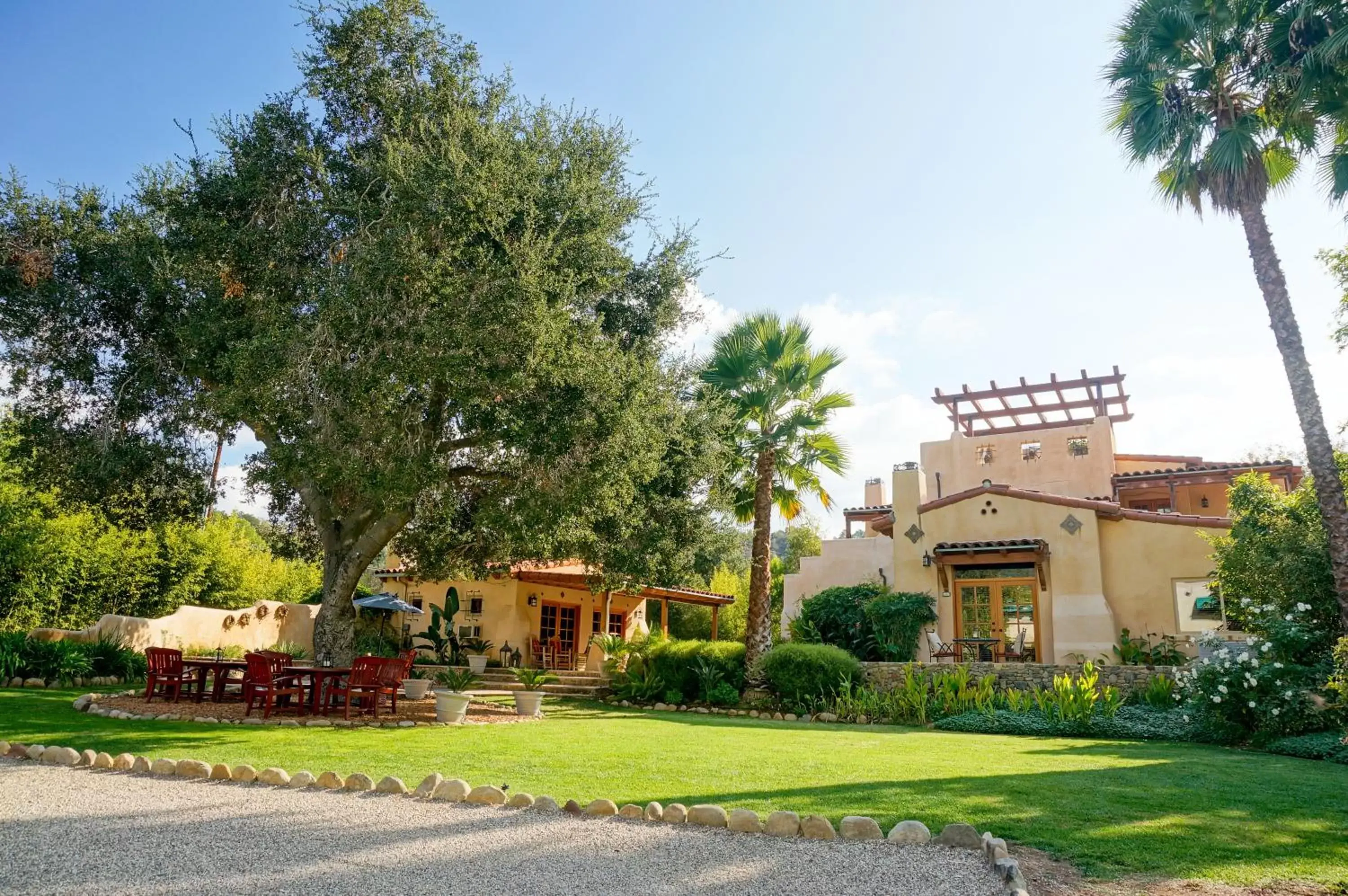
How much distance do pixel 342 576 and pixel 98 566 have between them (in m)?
12.6

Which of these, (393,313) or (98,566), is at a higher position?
(393,313)

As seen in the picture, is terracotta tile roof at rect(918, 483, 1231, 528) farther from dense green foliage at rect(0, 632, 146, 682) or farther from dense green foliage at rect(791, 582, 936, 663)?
dense green foliage at rect(0, 632, 146, 682)

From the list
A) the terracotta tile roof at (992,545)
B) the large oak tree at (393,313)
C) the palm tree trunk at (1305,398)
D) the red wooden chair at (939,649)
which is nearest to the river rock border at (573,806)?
the large oak tree at (393,313)

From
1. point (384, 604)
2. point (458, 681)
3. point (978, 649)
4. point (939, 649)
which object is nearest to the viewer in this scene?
point (458, 681)

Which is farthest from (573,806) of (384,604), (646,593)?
(646,593)

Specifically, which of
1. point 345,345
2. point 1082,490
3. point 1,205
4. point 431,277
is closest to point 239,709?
point 345,345

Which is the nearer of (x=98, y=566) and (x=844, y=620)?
(x=844, y=620)

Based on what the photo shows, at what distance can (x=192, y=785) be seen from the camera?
6.95 meters

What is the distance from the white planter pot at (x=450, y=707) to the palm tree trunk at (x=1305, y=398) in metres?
12.2

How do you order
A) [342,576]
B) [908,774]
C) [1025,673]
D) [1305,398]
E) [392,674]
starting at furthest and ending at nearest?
[1025,673] → [342,576] → [392,674] → [1305,398] → [908,774]

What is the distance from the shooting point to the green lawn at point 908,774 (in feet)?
17.3

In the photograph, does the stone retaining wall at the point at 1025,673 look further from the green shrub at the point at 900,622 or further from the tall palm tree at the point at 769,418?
the tall palm tree at the point at 769,418

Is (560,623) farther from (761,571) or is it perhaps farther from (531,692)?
(531,692)

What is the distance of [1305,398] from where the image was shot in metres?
11.4
